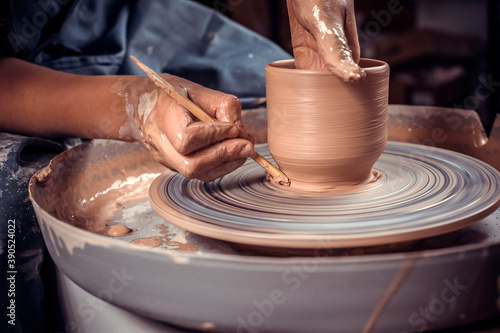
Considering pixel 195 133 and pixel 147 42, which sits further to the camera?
pixel 147 42

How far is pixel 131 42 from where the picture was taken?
5.61 ft

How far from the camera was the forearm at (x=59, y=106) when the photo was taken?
121cm

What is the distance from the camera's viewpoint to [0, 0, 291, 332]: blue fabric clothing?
4.63ft

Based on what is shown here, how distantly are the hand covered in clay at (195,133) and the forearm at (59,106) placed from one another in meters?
0.18

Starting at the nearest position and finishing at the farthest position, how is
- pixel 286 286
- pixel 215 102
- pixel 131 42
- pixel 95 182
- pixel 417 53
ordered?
pixel 286 286
pixel 215 102
pixel 95 182
pixel 131 42
pixel 417 53

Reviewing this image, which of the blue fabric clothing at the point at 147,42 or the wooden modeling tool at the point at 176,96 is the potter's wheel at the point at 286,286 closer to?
the wooden modeling tool at the point at 176,96

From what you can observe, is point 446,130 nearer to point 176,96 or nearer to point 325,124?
point 325,124

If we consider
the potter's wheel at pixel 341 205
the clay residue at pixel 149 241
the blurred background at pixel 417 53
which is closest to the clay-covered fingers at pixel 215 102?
the potter's wheel at pixel 341 205

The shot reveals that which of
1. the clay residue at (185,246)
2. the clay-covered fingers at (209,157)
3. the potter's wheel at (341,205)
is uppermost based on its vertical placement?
the clay-covered fingers at (209,157)

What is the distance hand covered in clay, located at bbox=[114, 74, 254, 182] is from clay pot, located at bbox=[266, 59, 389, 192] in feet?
0.26

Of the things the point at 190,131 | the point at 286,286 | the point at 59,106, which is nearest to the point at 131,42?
the point at 59,106

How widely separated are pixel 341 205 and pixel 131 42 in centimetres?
110

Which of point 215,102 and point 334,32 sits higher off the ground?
point 334,32

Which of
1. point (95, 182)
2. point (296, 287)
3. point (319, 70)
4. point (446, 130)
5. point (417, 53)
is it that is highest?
point (319, 70)
